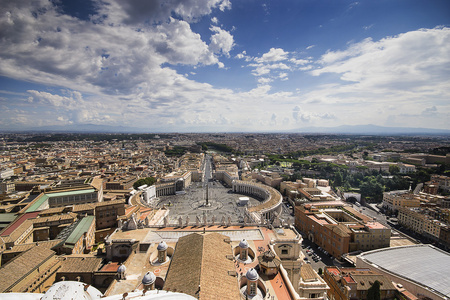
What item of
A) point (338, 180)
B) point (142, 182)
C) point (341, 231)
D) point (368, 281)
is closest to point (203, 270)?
point (368, 281)

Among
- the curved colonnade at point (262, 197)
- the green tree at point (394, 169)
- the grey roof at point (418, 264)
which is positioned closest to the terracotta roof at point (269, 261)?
the curved colonnade at point (262, 197)

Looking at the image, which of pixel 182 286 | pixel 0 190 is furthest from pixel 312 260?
pixel 0 190

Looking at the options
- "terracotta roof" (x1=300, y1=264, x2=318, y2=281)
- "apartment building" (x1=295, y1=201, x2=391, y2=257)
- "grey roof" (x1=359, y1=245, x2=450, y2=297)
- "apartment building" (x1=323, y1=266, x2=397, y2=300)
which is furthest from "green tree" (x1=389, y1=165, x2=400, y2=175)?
"terracotta roof" (x1=300, y1=264, x2=318, y2=281)

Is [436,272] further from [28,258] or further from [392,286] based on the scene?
[28,258]

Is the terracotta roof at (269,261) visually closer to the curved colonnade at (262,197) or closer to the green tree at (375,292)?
the green tree at (375,292)

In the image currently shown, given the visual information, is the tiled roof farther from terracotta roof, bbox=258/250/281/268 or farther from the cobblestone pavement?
terracotta roof, bbox=258/250/281/268

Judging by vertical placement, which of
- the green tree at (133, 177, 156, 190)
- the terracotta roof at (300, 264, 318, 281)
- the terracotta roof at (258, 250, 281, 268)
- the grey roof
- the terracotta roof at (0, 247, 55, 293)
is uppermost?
the terracotta roof at (258, 250, 281, 268)
